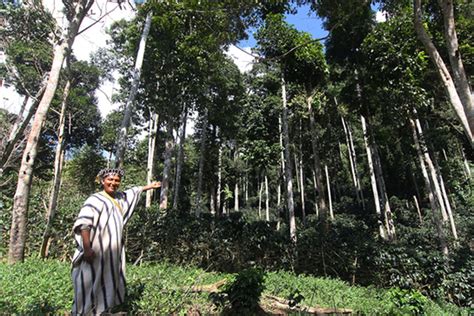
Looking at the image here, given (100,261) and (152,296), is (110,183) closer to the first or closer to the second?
Result: (100,261)

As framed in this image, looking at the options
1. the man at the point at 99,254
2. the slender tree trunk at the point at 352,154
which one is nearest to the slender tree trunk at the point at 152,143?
the slender tree trunk at the point at 352,154

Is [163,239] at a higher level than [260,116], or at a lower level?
lower

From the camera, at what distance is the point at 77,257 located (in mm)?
2367

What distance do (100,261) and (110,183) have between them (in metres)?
0.67

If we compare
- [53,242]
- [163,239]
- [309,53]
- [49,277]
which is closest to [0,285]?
[49,277]

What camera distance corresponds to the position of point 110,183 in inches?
106

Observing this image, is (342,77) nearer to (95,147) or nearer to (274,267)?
(274,267)

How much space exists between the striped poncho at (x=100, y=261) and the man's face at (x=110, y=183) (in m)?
0.05

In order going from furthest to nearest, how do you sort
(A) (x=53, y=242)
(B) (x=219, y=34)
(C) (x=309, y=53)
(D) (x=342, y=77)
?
(D) (x=342, y=77), (C) (x=309, y=53), (A) (x=53, y=242), (B) (x=219, y=34)

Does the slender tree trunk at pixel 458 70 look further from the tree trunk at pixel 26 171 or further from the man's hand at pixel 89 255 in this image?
the tree trunk at pixel 26 171

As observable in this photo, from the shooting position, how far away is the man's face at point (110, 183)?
2.68 metres

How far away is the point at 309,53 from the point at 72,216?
937 centimetres

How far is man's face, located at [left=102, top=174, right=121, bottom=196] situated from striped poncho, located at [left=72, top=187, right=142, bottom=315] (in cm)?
5

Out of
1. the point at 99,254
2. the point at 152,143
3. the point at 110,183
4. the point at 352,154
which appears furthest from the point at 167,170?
Answer: the point at 352,154
